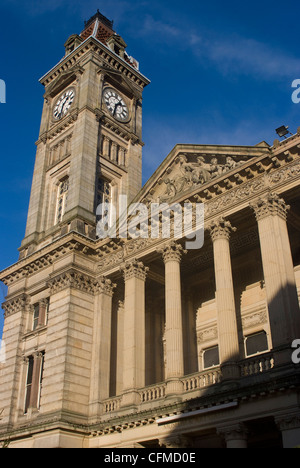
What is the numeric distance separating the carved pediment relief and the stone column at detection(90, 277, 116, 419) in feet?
21.3

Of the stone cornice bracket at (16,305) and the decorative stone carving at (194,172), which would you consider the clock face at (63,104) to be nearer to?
the decorative stone carving at (194,172)

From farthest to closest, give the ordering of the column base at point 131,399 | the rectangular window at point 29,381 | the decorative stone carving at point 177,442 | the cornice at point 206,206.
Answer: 1. the rectangular window at point 29,381
2. the column base at point 131,399
3. the cornice at point 206,206
4. the decorative stone carving at point 177,442

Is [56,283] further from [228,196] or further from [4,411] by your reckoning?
[228,196]

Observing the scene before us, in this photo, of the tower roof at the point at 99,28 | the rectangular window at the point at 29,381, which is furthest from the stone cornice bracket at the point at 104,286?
the tower roof at the point at 99,28

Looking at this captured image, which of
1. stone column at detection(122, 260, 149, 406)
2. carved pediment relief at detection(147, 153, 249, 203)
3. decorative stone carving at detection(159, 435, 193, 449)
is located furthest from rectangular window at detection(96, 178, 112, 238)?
decorative stone carving at detection(159, 435, 193, 449)

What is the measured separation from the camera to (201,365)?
107 feet

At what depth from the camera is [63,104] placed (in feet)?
151

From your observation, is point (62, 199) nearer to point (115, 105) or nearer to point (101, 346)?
point (115, 105)

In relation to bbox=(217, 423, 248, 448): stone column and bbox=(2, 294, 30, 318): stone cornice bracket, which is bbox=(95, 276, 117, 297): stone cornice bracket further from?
bbox=(217, 423, 248, 448): stone column

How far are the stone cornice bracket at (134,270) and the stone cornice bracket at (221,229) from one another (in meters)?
5.69

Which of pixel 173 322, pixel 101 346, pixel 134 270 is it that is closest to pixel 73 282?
pixel 134 270

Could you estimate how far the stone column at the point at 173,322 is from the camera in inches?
1060

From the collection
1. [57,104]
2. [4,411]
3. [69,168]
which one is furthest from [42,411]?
[57,104]

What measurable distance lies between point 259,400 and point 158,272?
13125 millimetres
